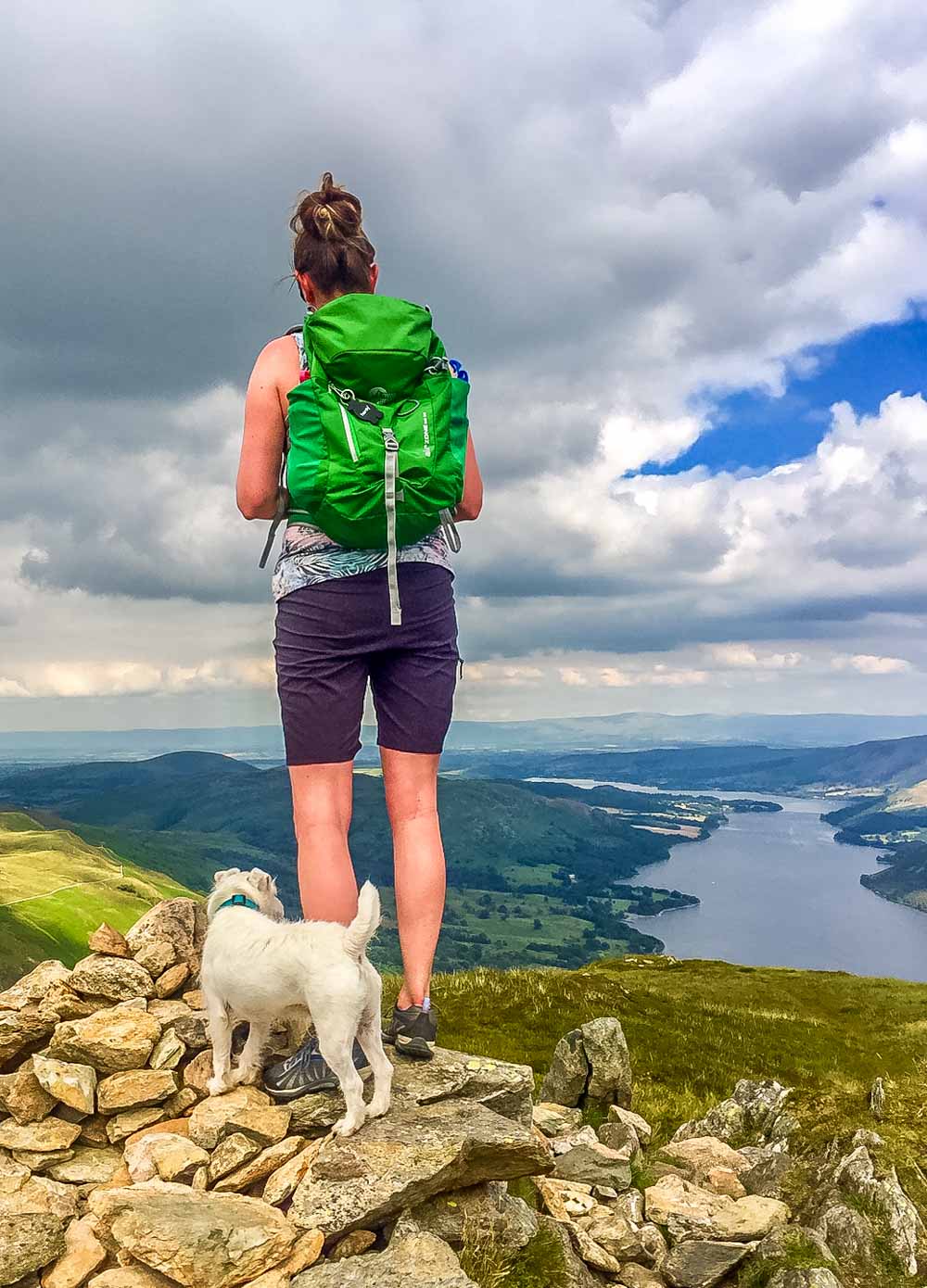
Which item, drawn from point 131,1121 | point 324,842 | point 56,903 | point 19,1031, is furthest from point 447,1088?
point 56,903

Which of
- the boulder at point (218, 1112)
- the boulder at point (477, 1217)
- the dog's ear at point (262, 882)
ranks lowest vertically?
the boulder at point (477, 1217)

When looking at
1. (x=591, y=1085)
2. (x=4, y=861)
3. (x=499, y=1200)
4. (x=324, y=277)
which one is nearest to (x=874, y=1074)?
(x=591, y=1085)

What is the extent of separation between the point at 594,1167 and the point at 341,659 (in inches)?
233

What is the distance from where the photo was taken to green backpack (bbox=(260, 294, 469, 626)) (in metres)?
5.32

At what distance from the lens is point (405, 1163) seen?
5.38 m

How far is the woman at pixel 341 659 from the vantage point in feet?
18.7

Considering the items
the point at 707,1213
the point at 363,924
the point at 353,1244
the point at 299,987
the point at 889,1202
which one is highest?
the point at 363,924

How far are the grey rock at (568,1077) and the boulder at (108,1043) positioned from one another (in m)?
6.42

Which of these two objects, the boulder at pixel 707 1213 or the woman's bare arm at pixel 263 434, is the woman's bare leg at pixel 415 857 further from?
the boulder at pixel 707 1213

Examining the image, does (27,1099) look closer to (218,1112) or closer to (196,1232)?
(218,1112)

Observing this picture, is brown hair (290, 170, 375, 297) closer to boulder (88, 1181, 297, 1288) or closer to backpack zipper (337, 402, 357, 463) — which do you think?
backpack zipper (337, 402, 357, 463)

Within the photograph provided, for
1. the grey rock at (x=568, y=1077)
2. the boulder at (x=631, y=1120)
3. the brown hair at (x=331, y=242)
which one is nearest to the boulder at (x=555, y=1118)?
the grey rock at (x=568, y=1077)

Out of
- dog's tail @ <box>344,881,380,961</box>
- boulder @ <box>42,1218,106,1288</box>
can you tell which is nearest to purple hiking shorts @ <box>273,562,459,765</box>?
dog's tail @ <box>344,881,380,961</box>

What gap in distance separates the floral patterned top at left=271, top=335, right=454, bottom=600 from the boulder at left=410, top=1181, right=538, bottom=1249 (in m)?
4.37
